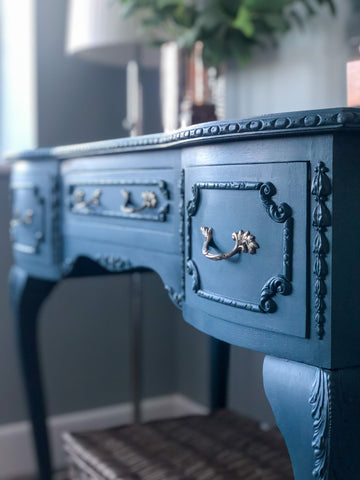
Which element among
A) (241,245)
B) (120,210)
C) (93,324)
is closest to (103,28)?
(120,210)

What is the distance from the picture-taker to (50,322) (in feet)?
6.87

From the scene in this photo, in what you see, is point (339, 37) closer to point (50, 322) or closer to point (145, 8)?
point (145, 8)

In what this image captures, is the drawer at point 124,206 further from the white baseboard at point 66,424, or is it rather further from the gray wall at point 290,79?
the white baseboard at point 66,424

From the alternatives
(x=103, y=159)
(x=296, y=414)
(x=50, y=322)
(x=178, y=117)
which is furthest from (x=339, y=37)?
(x=50, y=322)

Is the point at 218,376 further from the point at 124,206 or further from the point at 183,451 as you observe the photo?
the point at 124,206

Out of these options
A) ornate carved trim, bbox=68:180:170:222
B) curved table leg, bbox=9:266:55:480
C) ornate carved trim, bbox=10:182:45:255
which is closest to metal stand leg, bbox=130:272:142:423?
curved table leg, bbox=9:266:55:480

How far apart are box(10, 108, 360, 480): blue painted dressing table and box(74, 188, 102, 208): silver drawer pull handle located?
0.19 meters

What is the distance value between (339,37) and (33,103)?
971 millimetres

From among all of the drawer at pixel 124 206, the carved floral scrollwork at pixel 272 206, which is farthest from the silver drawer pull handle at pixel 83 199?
the carved floral scrollwork at pixel 272 206

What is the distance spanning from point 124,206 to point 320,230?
507mm

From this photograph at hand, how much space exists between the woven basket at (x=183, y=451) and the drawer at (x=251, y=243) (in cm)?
48

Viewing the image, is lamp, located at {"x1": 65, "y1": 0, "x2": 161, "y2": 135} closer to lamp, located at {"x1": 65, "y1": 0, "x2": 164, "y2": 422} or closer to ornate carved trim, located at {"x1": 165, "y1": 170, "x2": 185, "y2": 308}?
lamp, located at {"x1": 65, "y1": 0, "x2": 164, "y2": 422}

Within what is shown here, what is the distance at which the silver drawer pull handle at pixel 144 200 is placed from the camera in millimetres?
1069

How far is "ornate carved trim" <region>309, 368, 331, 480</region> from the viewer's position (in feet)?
2.34
